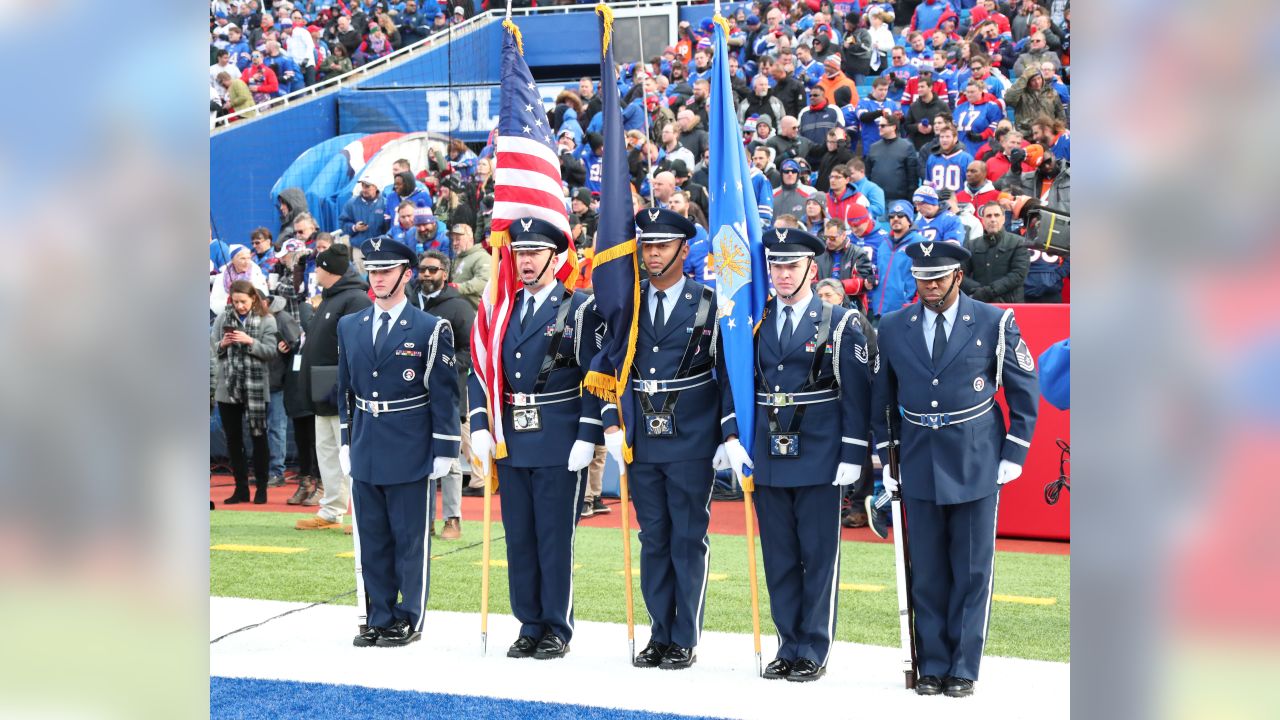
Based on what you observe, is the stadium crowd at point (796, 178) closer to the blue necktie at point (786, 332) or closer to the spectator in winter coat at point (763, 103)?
the spectator in winter coat at point (763, 103)

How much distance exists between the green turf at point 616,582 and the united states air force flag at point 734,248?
59.8 inches

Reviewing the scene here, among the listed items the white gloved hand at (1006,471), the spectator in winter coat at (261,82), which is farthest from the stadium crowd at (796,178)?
the white gloved hand at (1006,471)

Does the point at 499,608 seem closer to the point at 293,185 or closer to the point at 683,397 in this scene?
the point at 683,397

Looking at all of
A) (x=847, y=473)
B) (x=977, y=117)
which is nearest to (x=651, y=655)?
(x=847, y=473)

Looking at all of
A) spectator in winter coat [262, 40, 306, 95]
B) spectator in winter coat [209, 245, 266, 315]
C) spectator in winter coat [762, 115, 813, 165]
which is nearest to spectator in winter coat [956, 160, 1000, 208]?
spectator in winter coat [762, 115, 813, 165]

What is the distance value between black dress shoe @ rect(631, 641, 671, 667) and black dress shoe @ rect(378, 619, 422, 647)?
1.13 metres

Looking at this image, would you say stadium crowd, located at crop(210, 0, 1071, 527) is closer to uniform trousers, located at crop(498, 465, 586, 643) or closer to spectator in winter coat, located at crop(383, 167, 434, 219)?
spectator in winter coat, located at crop(383, 167, 434, 219)

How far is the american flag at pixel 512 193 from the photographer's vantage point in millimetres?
6188

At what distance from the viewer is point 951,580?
17.6 feet

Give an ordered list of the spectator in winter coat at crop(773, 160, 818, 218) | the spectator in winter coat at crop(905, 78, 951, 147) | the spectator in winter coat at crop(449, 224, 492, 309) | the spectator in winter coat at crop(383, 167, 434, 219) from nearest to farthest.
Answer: the spectator in winter coat at crop(449, 224, 492, 309) → the spectator in winter coat at crop(773, 160, 818, 218) → the spectator in winter coat at crop(905, 78, 951, 147) → the spectator in winter coat at crop(383, 167, 434, 219)

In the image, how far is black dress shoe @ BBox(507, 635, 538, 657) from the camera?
596 centimetres
